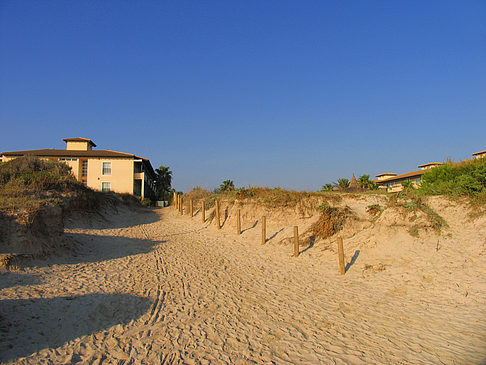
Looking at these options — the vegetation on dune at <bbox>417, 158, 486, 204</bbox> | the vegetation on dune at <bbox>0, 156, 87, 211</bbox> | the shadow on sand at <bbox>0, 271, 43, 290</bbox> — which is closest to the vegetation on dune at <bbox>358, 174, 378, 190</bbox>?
the vegetation on dune at <bbox>417, 158, 486, 204</bbox>

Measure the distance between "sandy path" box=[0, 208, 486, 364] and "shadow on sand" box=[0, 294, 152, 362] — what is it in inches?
0.9

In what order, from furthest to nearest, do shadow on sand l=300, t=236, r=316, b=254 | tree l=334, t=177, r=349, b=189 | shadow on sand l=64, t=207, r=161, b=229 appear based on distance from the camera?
tree l=334, t=177, r=349, b=189 → shadow on sand l=64, t=207, r=161, b=229 → shadow on sand l=300, t=236, r=316, b=254

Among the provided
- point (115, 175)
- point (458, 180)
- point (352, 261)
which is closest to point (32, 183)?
point (352, 261)

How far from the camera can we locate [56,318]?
6.43m

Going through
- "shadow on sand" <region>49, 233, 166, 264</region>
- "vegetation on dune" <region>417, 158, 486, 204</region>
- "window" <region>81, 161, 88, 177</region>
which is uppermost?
"window" <region>81, 161, 88, 177</region>

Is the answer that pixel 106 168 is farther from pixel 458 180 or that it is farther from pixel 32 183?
pixel 458 180

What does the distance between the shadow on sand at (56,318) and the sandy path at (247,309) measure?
2cm

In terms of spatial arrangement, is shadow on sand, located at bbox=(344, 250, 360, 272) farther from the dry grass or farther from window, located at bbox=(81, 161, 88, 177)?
window, located at bbox=(81, 161, 88, 177)

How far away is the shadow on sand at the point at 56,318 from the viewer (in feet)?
17.6

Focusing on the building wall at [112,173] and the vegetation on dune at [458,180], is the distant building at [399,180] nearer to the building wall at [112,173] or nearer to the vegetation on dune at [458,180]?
the vegetation on dune at [458,180]

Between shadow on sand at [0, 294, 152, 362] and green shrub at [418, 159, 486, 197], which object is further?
green shrub at [418, 159, 486, 197]

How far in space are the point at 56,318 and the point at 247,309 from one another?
441 cm

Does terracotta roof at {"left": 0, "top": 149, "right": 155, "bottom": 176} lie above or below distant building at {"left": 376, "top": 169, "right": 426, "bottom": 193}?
above

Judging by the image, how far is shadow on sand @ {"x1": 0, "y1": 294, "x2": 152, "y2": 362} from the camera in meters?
5.36
